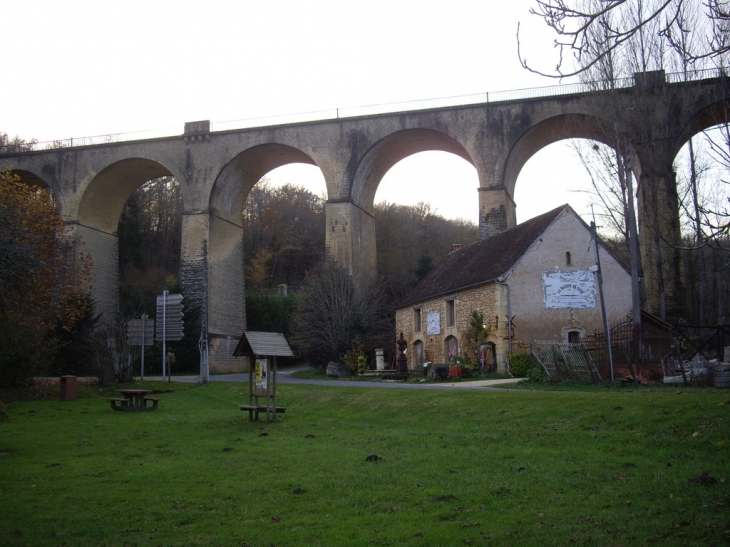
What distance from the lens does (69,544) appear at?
5.40 m

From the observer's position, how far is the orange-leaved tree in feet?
33.4

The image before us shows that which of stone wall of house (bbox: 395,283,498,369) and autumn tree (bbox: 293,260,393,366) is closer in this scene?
stone wall of house (bbox: 395,283,498,369)

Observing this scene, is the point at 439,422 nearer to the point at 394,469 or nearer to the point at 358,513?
the point at 394,469

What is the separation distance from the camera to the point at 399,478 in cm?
728

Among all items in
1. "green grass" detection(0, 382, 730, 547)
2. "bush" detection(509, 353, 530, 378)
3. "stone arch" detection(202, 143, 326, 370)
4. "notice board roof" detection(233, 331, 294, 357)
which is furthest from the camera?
"stone arch" detection(202, 143, 326, 370)

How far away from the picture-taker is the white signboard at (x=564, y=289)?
2153 centimetres

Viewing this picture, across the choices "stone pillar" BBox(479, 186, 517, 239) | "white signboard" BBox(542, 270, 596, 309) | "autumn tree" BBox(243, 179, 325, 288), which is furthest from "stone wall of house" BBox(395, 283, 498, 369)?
"autumn tree" BBox(243, 179, 325, 288)

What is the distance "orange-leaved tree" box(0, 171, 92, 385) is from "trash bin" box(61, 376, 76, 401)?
1312 millimetres

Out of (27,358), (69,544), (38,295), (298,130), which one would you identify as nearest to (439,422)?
(69,544)

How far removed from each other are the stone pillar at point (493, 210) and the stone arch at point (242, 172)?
8429mm

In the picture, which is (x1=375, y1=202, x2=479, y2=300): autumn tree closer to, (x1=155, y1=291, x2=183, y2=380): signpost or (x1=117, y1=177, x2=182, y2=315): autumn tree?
(x1=117, y1=177, x2=182, y2=315): autumn tree

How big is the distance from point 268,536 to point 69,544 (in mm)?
1575

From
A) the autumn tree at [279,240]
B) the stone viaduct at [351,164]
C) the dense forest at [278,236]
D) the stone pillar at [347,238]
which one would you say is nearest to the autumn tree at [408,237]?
the dense forest at [278,236]

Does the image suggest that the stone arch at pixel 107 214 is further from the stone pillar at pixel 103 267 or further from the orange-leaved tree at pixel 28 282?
the orange-leaved tree at pixel 28 282
